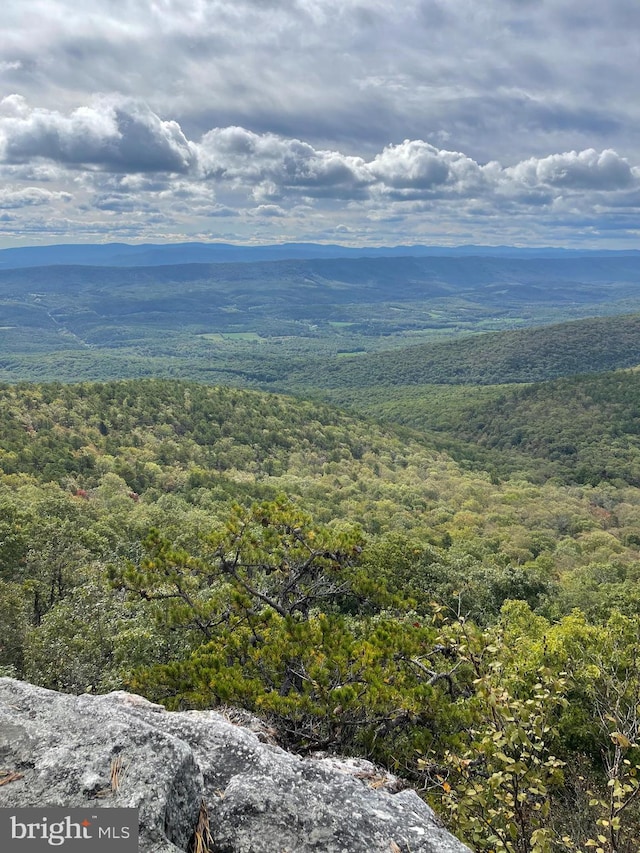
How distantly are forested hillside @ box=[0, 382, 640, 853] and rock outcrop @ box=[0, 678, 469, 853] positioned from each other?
1284 millimetres

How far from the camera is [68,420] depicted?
339 ft

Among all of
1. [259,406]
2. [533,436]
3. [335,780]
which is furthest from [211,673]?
[533,436]

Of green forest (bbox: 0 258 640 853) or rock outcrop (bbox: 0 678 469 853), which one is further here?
green forest (bbox: 0 258 640 853)

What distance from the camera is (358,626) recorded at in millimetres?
21562
